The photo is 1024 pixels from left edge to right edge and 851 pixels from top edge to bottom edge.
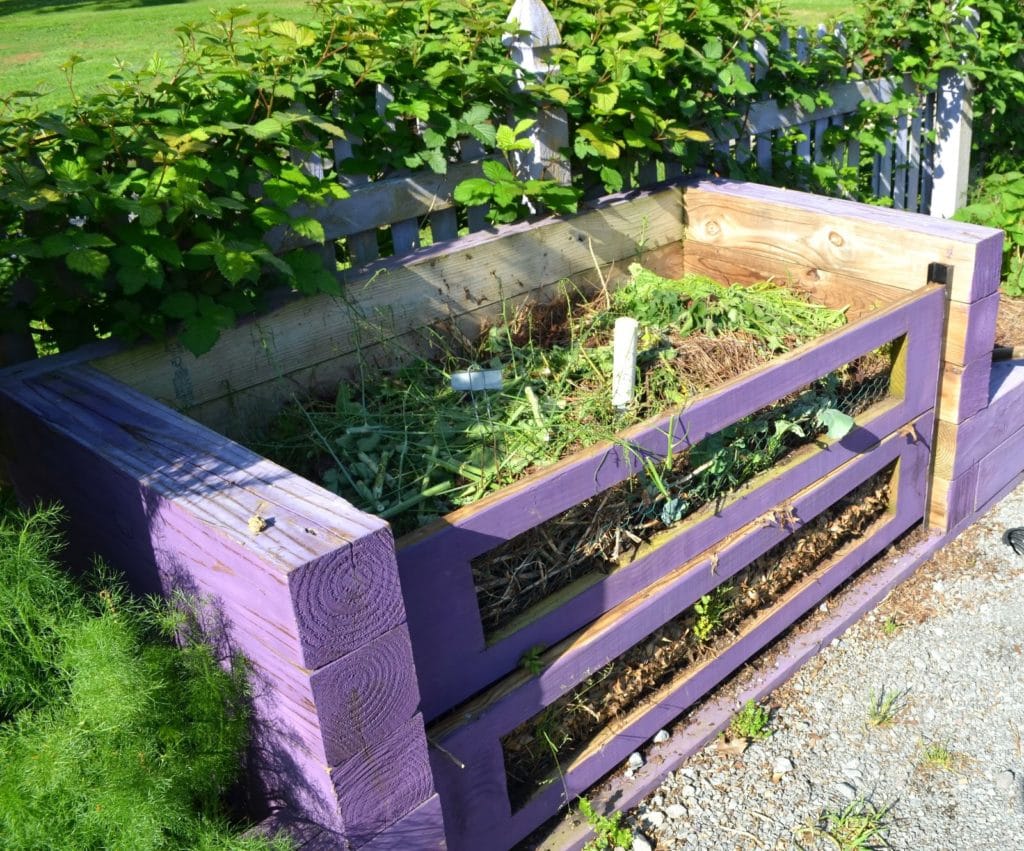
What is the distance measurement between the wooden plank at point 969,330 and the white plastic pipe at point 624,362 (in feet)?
3.43

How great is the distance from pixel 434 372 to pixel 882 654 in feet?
5.02

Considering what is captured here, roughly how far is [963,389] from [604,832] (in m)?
1.73

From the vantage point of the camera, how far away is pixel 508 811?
2312 mm

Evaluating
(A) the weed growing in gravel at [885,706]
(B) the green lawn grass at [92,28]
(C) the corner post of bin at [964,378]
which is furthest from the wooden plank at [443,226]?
(B) the green lawn grass at [92,28]

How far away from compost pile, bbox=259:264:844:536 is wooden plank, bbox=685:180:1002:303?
16 centimetres

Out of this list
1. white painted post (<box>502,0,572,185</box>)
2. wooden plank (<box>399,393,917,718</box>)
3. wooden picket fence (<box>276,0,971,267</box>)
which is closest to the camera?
wooden plank (<box>399,393,917,718</box>)

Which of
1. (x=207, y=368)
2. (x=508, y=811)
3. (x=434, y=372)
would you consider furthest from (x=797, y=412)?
(x=207, y=368)

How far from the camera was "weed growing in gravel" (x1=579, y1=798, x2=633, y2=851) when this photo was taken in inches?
95.8

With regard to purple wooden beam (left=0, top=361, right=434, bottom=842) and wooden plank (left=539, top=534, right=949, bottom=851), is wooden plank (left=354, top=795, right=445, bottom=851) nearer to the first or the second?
purple wooden beam (left=0, top=361, right=434, bottom=842)

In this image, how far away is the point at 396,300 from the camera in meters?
2.95

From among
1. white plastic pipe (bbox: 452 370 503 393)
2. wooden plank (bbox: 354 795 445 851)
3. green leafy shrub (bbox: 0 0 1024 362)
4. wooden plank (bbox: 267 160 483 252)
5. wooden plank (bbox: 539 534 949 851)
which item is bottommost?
wooden plank (bbox: 539 534 949 851)

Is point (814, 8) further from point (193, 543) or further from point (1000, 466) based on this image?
point (193, 543)

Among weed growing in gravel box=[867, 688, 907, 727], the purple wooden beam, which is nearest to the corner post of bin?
weed growing in gravel box=[867, 688, 907, 727]

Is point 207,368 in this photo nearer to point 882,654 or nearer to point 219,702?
point 219,702
